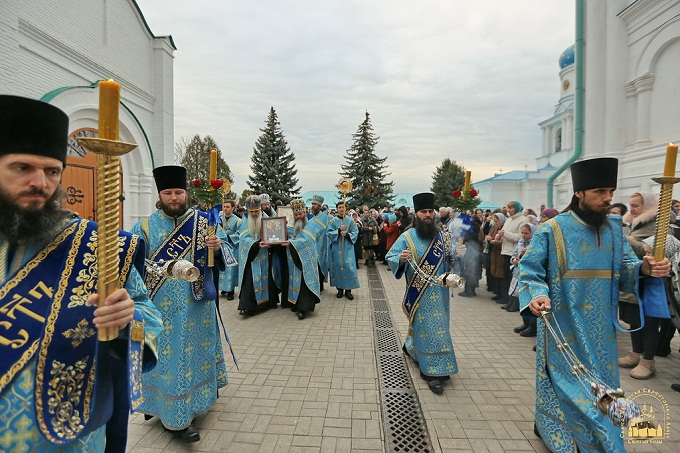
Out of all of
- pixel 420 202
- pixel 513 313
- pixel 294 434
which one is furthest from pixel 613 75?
pixel 294 434

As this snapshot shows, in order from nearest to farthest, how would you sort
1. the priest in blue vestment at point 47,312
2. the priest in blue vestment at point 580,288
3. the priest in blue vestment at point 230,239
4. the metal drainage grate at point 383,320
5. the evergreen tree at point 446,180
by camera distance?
the priest in blue vestment at point 47,312
the priest in blue vestment at point 580,288
the metal drainage grate at point 383,320
the priest in blue vestment at point 230,239
the evergreen tree at point 446,180

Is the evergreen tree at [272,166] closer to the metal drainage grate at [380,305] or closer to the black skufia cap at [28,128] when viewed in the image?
the metal drainage grate at [380,305]

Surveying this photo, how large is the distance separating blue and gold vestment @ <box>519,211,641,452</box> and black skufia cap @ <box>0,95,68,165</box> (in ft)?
9.30

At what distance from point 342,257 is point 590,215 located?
266 inches

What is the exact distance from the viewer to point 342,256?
9250 millimetres

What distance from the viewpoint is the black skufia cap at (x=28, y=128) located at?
1.38 m

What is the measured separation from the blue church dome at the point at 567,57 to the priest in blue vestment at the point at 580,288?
28.9m

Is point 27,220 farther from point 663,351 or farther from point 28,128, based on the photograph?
point 663,351

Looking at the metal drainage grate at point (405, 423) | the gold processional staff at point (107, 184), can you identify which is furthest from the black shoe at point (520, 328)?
the gold processional staff at point (107, 184)

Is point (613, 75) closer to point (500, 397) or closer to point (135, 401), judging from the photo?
point (500, 397)

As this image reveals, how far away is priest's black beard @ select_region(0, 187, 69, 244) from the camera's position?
141cm

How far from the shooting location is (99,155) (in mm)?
1223

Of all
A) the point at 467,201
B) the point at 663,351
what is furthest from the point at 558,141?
the point at 467,201

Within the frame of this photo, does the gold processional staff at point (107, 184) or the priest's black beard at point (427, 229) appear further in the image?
the priest's black beard at point (427, 229)
